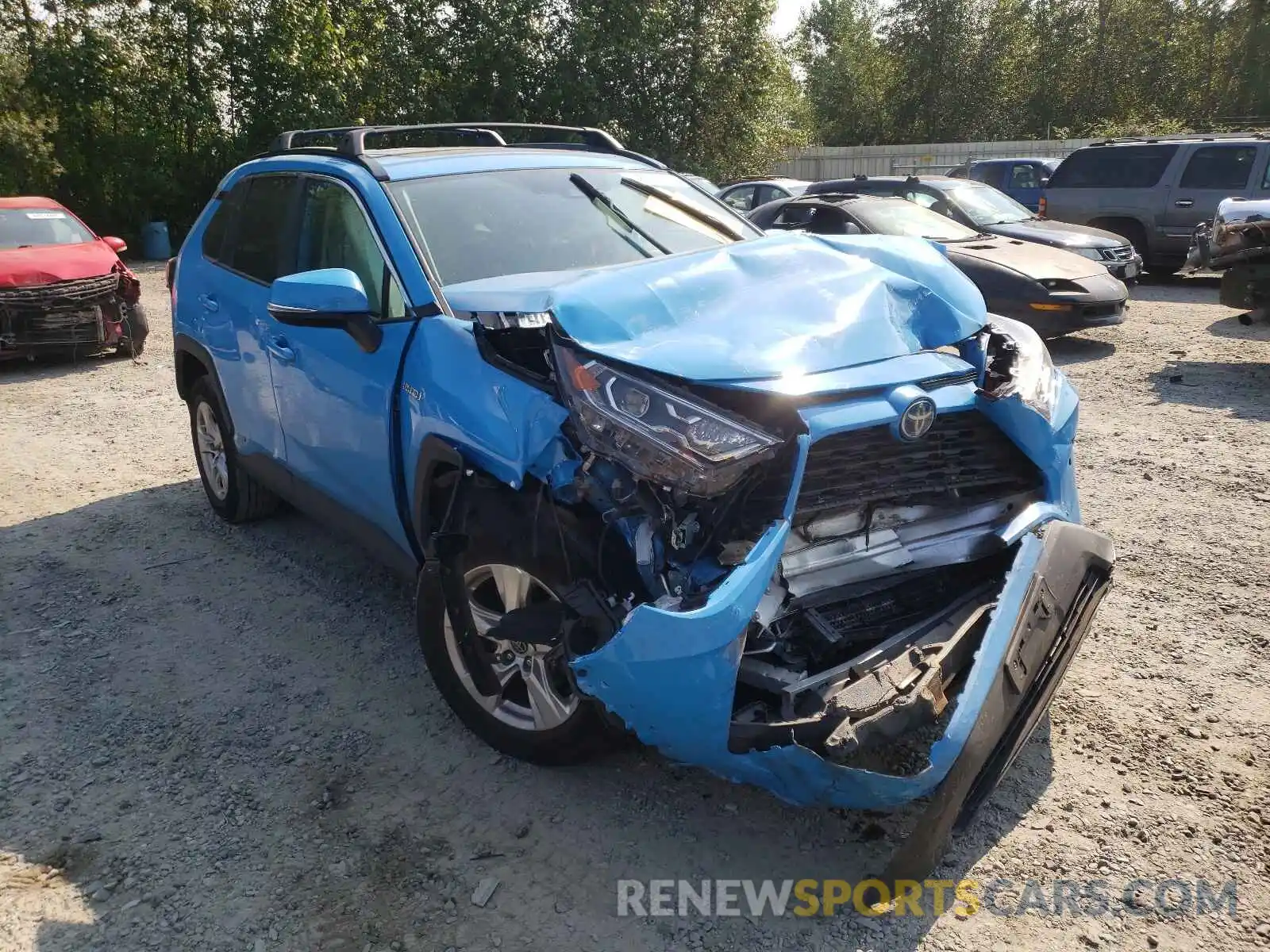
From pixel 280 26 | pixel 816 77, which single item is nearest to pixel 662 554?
pixel 280 26

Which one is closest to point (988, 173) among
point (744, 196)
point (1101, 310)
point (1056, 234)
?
point (744, 196)

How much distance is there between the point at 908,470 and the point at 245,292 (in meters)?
3.23

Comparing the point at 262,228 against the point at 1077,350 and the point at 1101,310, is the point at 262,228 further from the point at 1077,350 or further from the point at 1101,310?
the point at 1077,350

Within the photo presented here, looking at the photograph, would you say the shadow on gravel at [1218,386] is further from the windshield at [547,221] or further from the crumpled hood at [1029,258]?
the windshield at [547,221]

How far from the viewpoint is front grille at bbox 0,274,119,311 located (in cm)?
955

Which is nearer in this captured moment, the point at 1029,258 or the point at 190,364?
the point at 190,364

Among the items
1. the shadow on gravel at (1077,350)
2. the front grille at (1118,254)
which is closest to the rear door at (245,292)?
the shadow on gravel at (1077,350)

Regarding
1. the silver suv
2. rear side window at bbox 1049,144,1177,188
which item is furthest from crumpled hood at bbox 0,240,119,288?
rear side window at bbox 1049,144,1177,188

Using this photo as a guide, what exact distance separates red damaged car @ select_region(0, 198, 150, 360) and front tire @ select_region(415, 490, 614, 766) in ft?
27.9

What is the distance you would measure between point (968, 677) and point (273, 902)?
1.91 meters

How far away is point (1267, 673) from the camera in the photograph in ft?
11.6

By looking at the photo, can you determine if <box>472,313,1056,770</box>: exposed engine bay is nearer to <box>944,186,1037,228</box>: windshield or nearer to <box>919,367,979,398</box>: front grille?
<box>919,367,979,398</box>: front grille

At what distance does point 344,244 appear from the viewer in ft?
12.9

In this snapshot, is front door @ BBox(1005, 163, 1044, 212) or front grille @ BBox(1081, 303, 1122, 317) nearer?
front grille @ BBox(1081, 303, 1122, 317)
